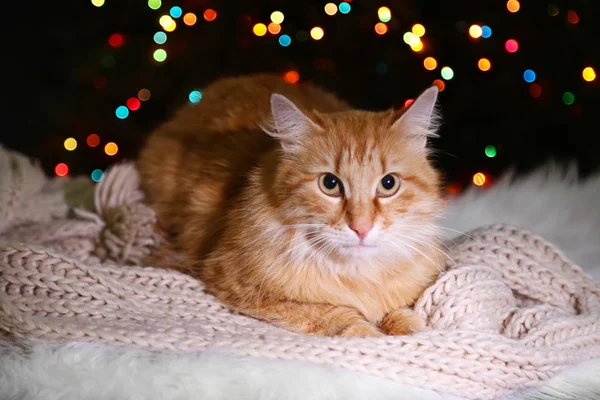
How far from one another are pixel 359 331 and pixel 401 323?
11 centimetres

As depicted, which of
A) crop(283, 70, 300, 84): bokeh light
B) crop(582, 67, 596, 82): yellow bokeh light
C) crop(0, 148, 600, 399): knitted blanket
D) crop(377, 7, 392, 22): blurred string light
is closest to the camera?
A: crop(0, 148, 600, 399): knitted blanket

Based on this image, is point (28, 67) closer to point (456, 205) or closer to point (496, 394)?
point (456, 205)

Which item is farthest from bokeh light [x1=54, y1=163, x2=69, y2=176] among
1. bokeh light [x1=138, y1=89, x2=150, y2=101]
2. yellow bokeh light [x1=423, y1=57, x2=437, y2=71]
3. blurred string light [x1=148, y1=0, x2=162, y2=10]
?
yellow bokeh light [x1=423, y1=57, x2=437, y2=71]

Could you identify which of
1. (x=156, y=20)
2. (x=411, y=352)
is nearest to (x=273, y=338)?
(x=411, y=352)

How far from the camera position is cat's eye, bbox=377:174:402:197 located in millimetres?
1411

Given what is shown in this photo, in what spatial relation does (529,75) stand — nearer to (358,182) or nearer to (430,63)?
(430,63)

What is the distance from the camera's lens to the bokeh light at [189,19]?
2.65 m

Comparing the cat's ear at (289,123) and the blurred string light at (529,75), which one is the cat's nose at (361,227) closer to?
the cat's ear at (289,123)

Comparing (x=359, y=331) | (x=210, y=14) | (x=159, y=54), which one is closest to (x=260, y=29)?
(x=210, y=14)

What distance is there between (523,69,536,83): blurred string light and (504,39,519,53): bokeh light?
0.32ft

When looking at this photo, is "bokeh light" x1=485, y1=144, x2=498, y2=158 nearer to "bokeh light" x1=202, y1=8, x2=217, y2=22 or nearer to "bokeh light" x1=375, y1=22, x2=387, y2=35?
"bokeh light" x1=375, y1=22, x2=387, y2=35

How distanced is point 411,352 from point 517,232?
564 mm

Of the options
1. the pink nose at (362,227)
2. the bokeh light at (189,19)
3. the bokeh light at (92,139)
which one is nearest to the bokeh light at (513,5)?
the bokeh light at (189,19)

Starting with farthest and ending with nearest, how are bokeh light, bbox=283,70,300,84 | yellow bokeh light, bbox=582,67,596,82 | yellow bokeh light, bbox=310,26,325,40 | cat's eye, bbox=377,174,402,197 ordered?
bokeh light, bbox=283,70,300,84 → yellow bokeh light, bbox=310,26,325,40 → yellow bokeh light, bbox=582,67,596,82 → cat's eye, bbox=377,174,402,197
